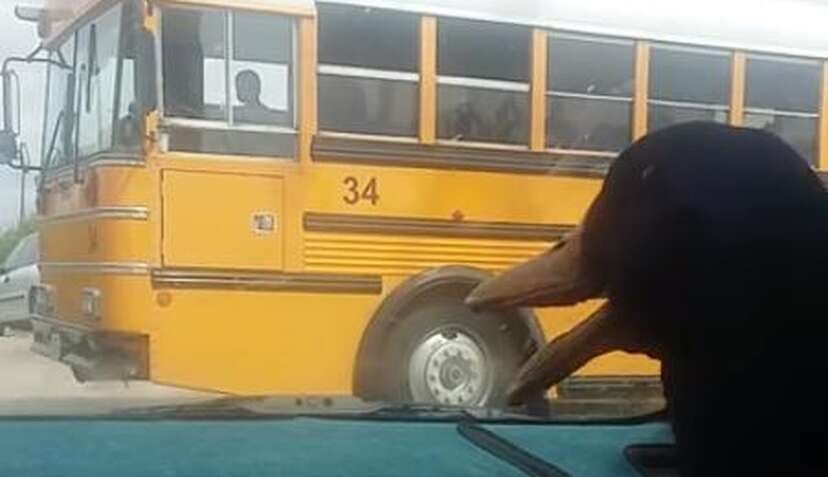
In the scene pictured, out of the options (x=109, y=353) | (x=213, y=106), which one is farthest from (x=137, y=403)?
(x=213, y=106)

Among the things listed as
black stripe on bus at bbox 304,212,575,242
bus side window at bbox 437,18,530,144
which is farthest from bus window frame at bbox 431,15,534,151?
black stripe on bus at bbox 304,212,575,242

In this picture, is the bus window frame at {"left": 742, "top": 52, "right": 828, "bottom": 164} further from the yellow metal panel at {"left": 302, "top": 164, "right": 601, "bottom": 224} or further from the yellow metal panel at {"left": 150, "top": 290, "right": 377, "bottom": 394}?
the yellow metal panel at {"left": 150, "top": 290, "right": 377, "bottom": 394}

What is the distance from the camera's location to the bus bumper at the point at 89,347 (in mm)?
4340

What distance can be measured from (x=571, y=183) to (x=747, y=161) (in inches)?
155

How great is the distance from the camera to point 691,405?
4.13ft

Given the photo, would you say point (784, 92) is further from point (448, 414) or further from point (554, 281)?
point (554, 281)

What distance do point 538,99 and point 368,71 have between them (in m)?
0.60

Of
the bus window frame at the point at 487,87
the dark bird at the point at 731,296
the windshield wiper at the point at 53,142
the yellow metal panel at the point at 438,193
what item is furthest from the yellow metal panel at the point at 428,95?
the dark bird at the point at 731,296

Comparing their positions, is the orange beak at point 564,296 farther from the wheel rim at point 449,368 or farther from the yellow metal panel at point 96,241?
the yellow metal panel at point 96,241

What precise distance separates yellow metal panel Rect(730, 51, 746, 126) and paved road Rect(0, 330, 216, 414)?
249 centimetres

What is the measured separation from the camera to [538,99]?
5.50 meters

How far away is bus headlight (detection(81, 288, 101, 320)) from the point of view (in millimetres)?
4984

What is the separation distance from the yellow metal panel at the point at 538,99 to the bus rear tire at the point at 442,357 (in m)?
0.70

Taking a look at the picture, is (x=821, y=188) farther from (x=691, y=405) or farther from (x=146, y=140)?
(x=146, y=140)
